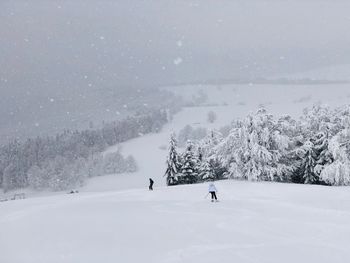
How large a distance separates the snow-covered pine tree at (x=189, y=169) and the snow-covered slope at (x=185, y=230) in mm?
19314

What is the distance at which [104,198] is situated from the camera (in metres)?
30.1

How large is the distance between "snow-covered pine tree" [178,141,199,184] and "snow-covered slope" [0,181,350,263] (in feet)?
63.4

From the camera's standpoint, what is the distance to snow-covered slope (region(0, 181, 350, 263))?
1428 cm

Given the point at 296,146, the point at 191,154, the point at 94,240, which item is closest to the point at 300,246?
the point at 94,240

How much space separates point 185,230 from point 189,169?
1181 inches

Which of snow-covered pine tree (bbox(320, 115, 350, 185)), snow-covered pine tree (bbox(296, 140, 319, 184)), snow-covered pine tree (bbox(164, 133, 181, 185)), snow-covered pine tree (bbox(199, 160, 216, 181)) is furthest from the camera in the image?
snow-covered pine tree (bbox(164, 133, 181, 185))

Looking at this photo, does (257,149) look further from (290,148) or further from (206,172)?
(206,172)

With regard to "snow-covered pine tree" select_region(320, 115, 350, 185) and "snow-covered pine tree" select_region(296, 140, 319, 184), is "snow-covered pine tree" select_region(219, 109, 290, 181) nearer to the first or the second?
"snow-covered pine tree" select_region(296, 140, 319, 184)

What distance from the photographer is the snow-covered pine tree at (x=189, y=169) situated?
47594 millimetres

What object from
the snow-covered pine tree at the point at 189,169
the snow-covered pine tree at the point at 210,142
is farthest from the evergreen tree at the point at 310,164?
the snow-covered pine tree at the point at 210,142

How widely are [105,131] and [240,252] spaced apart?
177216 mm

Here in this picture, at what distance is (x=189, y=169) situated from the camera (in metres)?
47.7

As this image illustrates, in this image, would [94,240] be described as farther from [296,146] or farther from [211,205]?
[296,146]

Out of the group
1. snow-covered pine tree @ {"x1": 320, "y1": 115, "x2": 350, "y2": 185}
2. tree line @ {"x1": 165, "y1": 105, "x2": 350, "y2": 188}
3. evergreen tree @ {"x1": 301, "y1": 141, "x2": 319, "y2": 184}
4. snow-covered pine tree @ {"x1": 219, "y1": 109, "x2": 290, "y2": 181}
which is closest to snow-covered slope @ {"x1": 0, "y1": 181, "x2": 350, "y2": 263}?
snow-covered pine tree @ {"x1": 320, "y1": 115, "x2": 350, "y2": 185}
